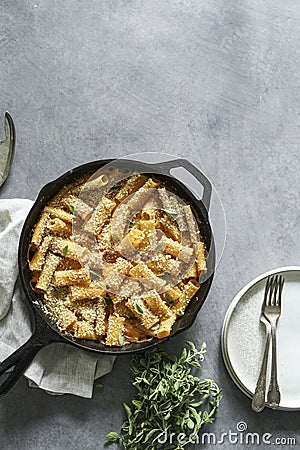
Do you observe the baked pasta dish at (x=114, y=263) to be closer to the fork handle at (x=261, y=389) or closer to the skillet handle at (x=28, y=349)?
the skillet handle at (x=28, y=349)

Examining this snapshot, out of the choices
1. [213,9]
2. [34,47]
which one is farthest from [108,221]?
[213,9]

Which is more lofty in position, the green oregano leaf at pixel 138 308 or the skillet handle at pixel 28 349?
the green oregano leaf at pixel 138 308

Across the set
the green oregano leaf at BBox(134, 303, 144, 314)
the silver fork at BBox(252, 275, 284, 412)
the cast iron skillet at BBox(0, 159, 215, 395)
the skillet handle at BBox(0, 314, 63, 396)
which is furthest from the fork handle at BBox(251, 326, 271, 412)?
the skillet handle at BBox(0, 314, 63, 396)

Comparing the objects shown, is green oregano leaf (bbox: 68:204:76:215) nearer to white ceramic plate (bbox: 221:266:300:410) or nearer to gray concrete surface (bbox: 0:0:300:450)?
gray concrete surface (bbox: 0:0:300:450)

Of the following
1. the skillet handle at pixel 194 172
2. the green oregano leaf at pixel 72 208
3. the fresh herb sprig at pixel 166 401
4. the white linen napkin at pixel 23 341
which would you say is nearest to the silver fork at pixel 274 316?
the fresh herb sprig at pixel 166 401

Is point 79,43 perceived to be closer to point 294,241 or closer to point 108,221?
point 108,221

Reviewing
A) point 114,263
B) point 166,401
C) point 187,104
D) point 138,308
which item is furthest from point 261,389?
point 187,104

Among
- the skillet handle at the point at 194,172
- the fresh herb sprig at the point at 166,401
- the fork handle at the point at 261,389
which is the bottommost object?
the fresh herb sprig at the point at 166,401

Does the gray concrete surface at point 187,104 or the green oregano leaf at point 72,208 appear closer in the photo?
the green oregano leaf at point 72,208

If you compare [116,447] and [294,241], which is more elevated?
[294,241]
